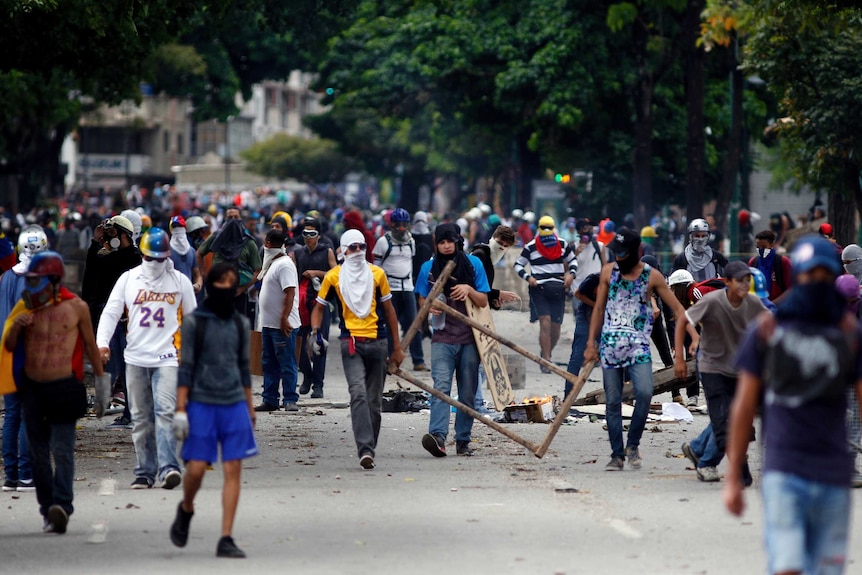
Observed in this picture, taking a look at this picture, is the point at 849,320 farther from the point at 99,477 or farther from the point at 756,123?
the point at 756,123

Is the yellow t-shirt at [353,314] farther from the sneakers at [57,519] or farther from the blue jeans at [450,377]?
the sneakers at [57,519]

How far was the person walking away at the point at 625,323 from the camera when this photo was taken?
10445mm

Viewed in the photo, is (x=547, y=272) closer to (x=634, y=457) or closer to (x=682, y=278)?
(x=682, y=278)

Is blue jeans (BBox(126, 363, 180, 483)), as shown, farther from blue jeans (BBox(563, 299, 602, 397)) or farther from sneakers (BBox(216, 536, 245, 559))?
blue jeans (BBox(563, 299, 602, 397))

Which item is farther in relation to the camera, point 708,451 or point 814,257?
point 708,451

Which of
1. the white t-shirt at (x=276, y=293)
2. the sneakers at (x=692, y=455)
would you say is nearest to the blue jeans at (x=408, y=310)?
the white t-shirt at (x=276, y=293)

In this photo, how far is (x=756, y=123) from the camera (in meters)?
36.6

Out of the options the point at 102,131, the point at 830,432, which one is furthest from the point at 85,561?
the point at 102,131

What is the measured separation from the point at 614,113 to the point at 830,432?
3202 centimetres

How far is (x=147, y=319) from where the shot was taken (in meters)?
9.76

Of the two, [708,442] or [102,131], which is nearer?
[708,442]

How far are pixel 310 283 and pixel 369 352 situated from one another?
472cm

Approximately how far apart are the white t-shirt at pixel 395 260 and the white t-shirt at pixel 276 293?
2777mm

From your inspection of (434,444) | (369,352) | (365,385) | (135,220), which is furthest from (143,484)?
(135,220)
